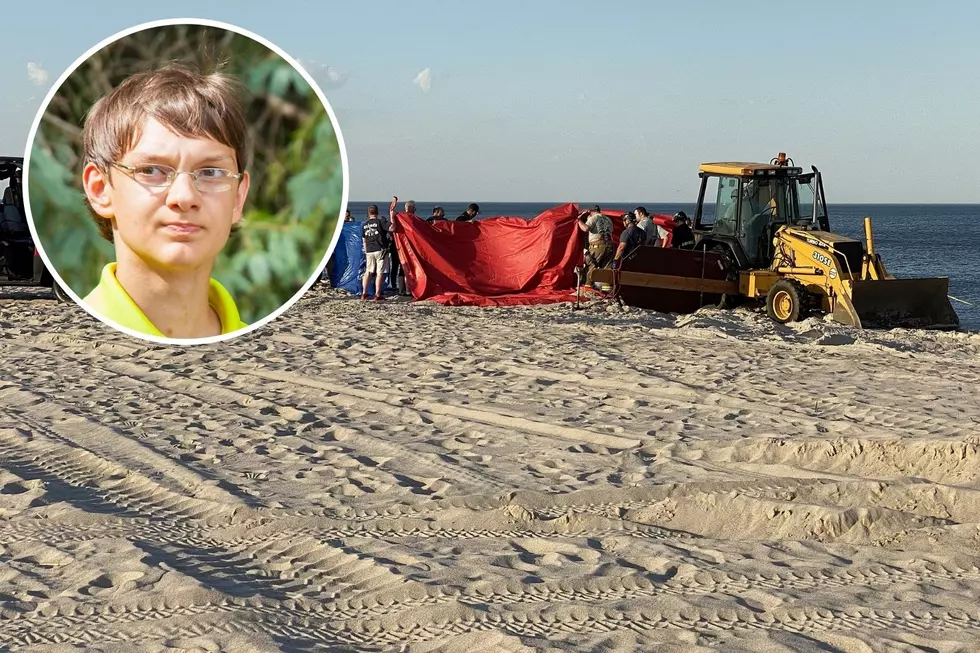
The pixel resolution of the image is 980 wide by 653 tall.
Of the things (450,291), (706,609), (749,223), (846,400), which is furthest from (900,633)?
(450,291)

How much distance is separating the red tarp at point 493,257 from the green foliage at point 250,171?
17486 mm

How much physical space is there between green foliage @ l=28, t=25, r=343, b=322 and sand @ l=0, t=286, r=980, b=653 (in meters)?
3.39

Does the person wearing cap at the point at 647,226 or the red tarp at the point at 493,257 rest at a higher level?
the person wearing cap at the point at 647,226

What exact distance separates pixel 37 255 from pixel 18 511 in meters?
5.74

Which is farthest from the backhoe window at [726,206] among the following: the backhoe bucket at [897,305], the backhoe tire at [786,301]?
the backhoe bucket at [897,305]

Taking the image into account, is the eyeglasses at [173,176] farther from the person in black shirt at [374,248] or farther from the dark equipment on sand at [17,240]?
the person in black shirt at [374,248]

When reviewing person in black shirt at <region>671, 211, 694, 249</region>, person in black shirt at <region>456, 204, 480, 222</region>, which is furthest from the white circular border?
person in black shirt at <region>456, 204, 480, 222</region>

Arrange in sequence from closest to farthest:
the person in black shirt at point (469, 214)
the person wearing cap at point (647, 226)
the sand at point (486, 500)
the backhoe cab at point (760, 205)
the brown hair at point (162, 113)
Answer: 1. the brown hair at point (162, 113)
2. the sand at point (486, 500)
3. the backhoe cab at point (760, 205)
4. the person wearing cap at point (647, 226)
5. the person in black shirt at point (469, 214)

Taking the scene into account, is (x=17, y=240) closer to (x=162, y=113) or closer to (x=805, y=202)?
(x=162, y=113)

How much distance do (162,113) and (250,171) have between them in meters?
0.13

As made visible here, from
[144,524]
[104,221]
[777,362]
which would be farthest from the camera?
[777,362]

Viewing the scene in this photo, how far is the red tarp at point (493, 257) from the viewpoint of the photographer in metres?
19.3

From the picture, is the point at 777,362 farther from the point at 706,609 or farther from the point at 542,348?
the point at 706,609

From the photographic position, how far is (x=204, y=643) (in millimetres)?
4609
